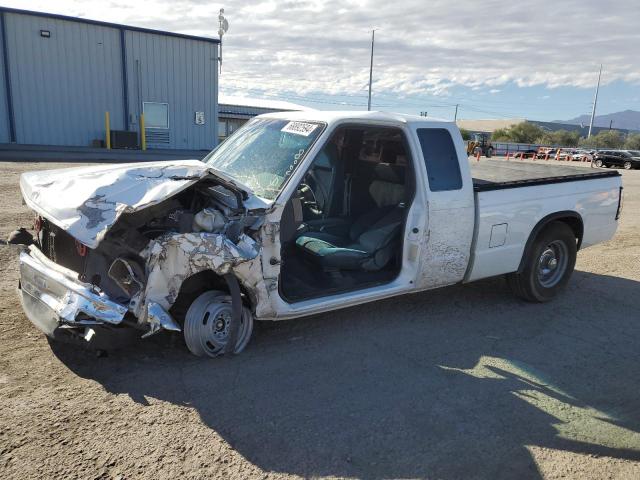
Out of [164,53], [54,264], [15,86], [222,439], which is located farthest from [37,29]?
[222,439]

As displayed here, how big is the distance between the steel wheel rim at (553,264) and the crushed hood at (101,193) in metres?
3.95

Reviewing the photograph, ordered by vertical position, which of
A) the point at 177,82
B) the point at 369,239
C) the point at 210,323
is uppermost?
the point at 177,82

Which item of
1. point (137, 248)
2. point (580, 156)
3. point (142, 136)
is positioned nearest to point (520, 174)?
point (137, 248)

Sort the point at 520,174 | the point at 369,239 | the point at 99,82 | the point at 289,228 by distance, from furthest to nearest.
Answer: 1. the point at 99,82
2. the point at 520,174
3. the point at 369,239
4. the point at 289,228

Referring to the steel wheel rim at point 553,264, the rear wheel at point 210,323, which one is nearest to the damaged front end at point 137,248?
the rear wheel at point 210,323

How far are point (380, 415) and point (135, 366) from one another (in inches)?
69.5

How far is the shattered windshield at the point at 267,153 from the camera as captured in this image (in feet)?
14.0

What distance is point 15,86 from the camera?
21672 mm

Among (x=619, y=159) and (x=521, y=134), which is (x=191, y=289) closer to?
(x=619, y=159)

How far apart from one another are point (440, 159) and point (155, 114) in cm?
2287

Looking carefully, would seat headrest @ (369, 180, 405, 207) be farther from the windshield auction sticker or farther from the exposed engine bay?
the exposed engine bay

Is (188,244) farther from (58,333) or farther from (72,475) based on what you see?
A: (72,475)

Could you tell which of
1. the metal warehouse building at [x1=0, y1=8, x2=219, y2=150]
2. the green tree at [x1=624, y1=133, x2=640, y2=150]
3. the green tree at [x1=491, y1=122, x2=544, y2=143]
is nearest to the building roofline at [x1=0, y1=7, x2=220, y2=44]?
the metal warehouse building at [x1=0, y1=8, x2=219, y2=150]

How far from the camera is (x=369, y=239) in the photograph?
16.5 ft
